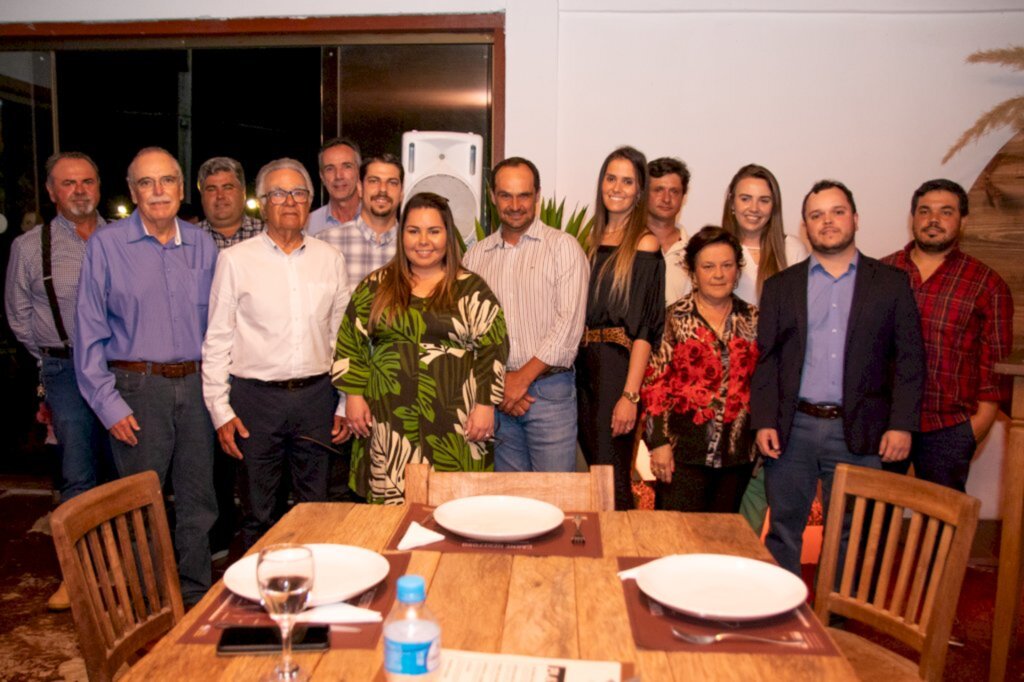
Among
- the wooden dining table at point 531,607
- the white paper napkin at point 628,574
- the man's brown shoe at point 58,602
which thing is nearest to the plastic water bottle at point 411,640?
the wooden dining table at point 531,607

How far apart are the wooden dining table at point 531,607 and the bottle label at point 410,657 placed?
0.11 metres

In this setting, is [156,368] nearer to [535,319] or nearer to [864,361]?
[535,319]

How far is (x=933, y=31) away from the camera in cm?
423

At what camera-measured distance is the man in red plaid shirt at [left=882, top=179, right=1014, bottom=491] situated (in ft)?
10.3

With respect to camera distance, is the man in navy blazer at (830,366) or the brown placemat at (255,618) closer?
the brown placemat at (255,618)

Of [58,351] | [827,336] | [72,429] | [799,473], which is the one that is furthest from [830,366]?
[58,351]

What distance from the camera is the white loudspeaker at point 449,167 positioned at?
4.09 meters

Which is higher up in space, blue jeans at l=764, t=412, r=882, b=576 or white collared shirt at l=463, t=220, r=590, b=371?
white collared shirt at l=463, t=220, r=590, b=371

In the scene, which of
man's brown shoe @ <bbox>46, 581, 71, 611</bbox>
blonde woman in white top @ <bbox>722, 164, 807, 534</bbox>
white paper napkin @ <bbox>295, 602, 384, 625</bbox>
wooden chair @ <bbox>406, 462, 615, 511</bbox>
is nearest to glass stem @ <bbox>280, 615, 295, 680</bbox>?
white paper napkin @ <bbox>295, 602, 384, 625</bbox>

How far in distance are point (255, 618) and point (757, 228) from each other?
2472 millimetres

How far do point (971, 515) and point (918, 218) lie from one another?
72.8 inches

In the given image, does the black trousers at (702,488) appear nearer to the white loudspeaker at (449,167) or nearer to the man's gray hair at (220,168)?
the white loudspeaker at (449,167)

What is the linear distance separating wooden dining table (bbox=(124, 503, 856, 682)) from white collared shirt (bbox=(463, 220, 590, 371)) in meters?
1.25

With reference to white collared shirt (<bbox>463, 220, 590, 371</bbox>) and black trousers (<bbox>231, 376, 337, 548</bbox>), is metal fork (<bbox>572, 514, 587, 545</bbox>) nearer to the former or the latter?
white collared shirt (<bbox>463, 220, 590, 371</bbox>)
